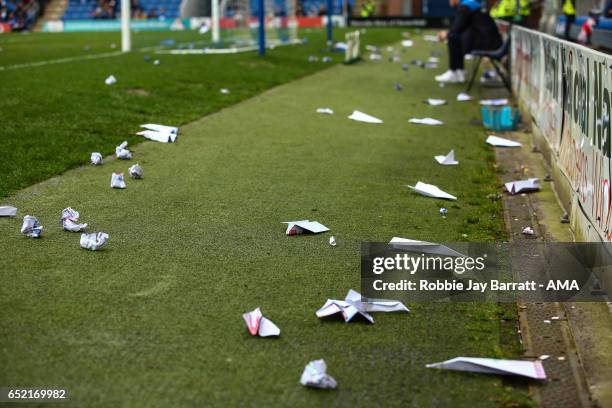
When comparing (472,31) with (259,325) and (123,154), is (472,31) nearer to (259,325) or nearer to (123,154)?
(123,154)

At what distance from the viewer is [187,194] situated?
249 inches

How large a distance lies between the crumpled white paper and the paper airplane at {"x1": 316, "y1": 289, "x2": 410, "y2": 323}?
9.38ft

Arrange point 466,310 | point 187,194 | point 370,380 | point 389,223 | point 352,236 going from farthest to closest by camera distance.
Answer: point 187,194 → point 389,223 → point 352,236 → point 466,310 → point 370,380

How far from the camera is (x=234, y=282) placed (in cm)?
440

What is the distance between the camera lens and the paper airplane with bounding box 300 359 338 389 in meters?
3.26

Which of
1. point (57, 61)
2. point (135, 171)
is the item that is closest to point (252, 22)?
point (57, 61)

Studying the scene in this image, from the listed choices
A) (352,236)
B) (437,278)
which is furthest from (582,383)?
(352,236)

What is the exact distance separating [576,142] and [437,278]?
182cm

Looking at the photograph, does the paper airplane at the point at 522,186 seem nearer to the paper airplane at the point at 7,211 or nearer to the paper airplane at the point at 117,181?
the paper airplane at the point at 117,181

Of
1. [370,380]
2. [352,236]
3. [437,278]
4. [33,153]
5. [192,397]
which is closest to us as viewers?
[192,397]

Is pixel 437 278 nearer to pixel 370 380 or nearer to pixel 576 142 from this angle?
pixel 370 380

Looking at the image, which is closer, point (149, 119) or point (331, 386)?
point (331, 386)

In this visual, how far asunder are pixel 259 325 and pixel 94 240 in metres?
1.40

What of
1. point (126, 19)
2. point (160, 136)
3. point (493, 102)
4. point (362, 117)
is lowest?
point (493, 102)
